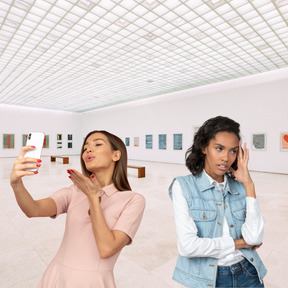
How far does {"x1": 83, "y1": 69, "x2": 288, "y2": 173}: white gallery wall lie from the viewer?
1341 centimetres

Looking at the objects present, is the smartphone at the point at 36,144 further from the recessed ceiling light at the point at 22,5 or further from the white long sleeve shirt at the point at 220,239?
the recessed ceiling light at the point at 22,5

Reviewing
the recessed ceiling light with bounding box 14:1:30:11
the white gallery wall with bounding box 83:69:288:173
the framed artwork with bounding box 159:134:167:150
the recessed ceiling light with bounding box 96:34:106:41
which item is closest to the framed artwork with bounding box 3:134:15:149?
the white gallery wall with bounding box 83:69:288:173

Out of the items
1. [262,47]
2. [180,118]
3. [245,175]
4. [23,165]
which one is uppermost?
[262,47]

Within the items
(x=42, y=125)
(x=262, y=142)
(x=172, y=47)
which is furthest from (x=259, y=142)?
(x=42, y=125)

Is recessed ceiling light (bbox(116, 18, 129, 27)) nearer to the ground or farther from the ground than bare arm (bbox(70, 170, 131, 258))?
farther from the ground

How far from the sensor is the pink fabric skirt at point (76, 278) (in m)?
1.39

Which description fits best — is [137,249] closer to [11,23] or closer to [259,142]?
[11,23]

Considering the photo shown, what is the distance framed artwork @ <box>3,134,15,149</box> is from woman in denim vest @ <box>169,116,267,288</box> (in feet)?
88.7

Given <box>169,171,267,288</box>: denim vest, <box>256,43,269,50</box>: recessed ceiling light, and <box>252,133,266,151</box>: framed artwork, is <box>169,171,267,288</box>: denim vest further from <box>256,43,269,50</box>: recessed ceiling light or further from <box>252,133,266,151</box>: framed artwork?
<box>252,133,266,151</box>: framed artwork

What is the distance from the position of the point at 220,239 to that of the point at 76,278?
0.99 meters

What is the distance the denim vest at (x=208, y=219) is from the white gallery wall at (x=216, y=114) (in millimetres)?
13661

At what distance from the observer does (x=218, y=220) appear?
1661mm

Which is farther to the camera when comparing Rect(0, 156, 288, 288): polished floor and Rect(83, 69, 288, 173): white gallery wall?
Rect(83, 69, 288, 173): white gallery wall

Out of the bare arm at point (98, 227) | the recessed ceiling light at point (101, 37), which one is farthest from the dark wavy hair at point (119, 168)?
the recessed ceiling light at point (101, 37)
